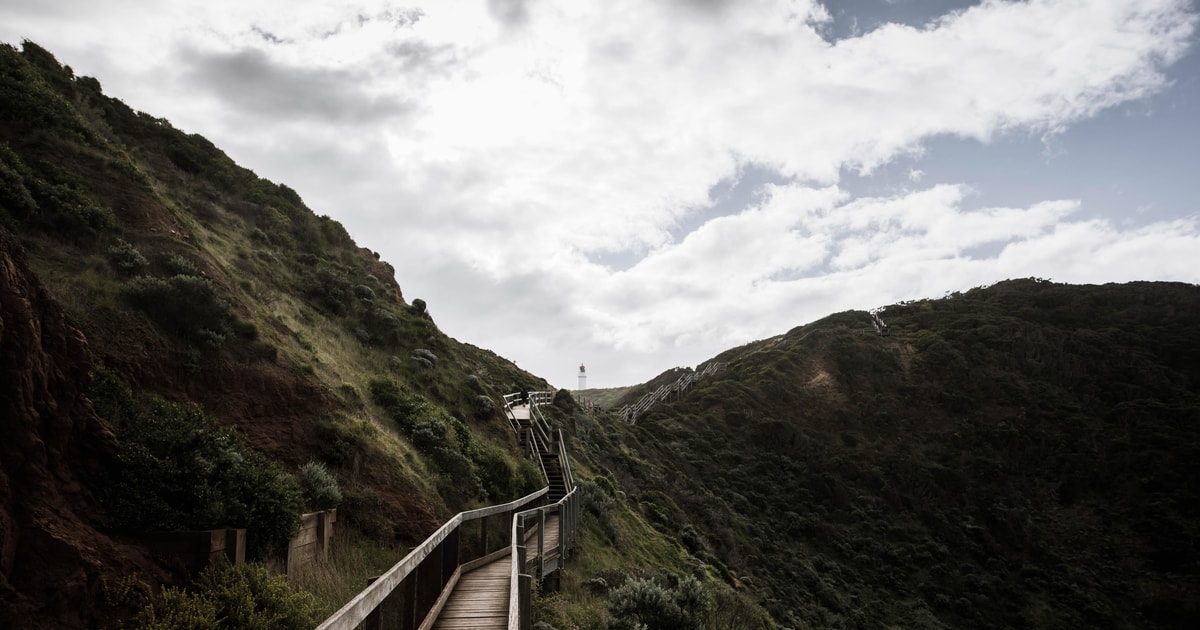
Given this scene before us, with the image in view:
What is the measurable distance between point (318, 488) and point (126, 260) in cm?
671

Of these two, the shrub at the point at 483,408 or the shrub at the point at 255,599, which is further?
the shrub at the point at 483,408

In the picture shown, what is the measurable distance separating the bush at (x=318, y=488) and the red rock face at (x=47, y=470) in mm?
3486

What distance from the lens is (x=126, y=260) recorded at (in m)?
13.3

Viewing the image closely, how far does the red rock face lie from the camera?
6.16 m

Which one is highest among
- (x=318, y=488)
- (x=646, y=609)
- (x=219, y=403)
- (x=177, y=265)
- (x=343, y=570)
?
(x=177, y=265)

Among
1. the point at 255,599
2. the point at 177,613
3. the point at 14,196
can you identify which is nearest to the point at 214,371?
the point at 14,196

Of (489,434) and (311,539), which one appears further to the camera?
(489,434)

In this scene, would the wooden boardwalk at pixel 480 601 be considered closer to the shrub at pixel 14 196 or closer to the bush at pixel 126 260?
the bush at pixel 126 260

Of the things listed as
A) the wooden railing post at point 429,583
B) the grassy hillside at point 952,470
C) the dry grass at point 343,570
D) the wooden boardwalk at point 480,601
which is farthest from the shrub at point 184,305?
the grassy hillside at point 952,470

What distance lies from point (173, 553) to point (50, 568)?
1654 mm

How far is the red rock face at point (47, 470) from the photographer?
616 cm

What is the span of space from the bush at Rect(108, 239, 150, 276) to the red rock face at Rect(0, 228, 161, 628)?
551cm

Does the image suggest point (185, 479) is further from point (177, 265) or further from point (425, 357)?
point (425, 357)

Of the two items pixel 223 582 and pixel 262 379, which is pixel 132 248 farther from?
pixel 223 582
